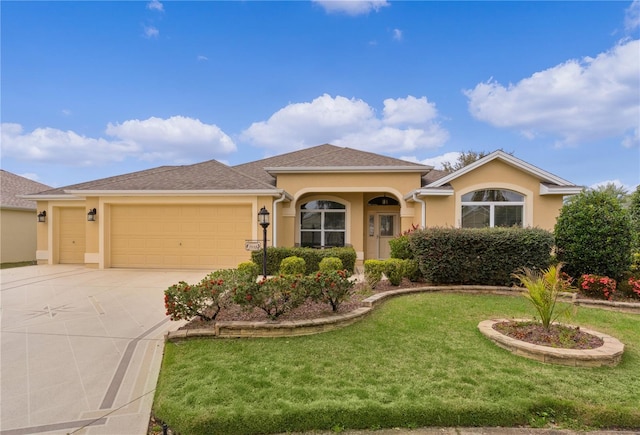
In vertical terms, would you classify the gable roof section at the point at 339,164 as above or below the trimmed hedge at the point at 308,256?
above

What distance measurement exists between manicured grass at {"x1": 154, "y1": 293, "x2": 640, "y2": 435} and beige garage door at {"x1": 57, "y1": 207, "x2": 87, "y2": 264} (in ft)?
38.8

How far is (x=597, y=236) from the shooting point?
7340mm

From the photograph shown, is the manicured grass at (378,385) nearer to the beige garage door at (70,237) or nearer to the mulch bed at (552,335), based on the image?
the mulch bed at (552,335)

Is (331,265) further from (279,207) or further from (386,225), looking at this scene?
(386,225)

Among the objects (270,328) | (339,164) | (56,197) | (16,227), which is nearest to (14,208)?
(16,227)

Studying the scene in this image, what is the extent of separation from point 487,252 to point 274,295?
553cm

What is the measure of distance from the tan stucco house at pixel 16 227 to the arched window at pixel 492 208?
1949 cm

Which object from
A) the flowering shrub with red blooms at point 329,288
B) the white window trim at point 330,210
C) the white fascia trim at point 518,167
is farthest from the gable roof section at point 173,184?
the white fascia trim at point 518,167

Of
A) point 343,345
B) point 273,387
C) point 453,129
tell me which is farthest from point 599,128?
point 273,387

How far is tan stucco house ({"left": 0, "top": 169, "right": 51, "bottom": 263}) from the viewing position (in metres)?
14.4

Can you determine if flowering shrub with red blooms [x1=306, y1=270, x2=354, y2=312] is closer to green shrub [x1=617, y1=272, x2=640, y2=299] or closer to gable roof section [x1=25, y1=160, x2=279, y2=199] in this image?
gable roof section [x1=25, y1=160, x2=279, y2=199]

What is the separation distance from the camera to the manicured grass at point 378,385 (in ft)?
8.95

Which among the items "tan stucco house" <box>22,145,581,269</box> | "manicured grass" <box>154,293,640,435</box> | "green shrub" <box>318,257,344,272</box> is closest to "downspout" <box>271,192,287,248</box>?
"tan stucco house" <box>22,145,581,269</box>

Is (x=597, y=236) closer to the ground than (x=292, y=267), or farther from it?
farther from it
